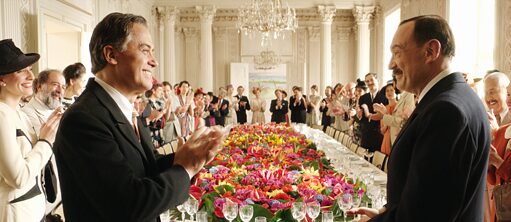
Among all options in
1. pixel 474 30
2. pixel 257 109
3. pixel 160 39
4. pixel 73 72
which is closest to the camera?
pixel 73 72

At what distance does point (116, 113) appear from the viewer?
130cm

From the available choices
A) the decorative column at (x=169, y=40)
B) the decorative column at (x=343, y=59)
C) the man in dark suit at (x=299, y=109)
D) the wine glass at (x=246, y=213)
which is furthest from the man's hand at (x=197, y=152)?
the decorative column at (x=343, y=59)

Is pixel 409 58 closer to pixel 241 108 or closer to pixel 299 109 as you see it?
pixel 299 109

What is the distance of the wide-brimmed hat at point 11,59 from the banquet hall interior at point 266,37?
4191mm

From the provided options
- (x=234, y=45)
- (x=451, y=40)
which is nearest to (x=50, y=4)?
(x=451, y=40)

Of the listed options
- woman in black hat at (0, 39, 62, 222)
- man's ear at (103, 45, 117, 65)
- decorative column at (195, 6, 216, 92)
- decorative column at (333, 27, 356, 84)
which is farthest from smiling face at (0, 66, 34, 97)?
decorative column at (333, 27, 356, 84)

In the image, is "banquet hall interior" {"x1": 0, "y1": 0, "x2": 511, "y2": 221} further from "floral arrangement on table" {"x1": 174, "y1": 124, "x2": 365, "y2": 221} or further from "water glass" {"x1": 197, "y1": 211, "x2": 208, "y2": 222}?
"water glass" {"x1": 197, "y1": 211, "x2": 208, "y2": 222}

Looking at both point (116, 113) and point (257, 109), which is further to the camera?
point (257, 109)

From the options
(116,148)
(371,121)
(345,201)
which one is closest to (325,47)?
(371,121)

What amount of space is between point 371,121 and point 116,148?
5.55 meters

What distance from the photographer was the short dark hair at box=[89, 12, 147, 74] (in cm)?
130

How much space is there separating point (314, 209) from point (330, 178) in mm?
819

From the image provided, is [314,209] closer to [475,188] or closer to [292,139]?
[475,188]

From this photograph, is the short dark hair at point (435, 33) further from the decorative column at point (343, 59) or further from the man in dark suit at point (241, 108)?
the decorative column at point (343, 59)
